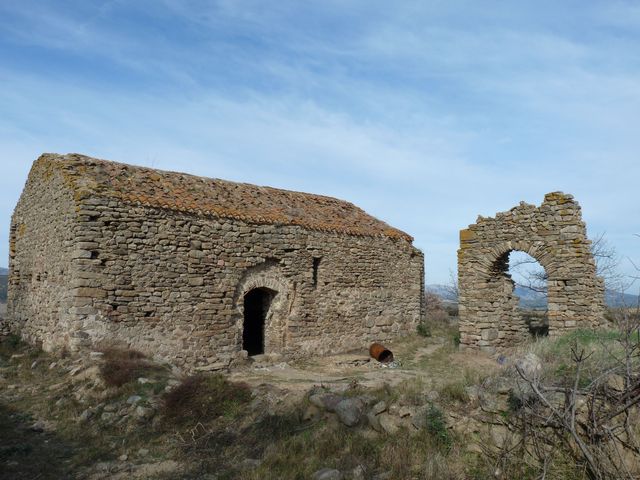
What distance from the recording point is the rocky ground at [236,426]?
5844 mm

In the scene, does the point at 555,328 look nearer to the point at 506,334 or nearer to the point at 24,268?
the point at 506,334

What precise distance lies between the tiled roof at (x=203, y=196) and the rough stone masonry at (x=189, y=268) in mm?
47

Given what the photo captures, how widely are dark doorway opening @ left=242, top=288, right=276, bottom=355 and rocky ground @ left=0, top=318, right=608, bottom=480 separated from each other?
4613 millimetres

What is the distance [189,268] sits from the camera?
12.1 metres

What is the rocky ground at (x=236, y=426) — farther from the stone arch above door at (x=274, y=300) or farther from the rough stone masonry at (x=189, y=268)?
the stone arch above door at (x=274, y=300)

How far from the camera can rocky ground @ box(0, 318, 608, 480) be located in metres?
5.84

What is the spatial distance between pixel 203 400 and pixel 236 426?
99 centimetres

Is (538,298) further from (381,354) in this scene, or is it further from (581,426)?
(581,426)

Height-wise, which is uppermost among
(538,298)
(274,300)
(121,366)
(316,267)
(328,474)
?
(316,267)

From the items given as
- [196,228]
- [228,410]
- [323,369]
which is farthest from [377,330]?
[228,410]

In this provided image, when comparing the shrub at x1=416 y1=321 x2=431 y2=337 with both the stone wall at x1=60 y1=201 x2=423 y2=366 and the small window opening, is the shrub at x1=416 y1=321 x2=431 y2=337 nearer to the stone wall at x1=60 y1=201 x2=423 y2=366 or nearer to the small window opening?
the stone wall at x1=60 y1=201 x2=423 y2=366

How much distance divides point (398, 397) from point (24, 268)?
12577 millimetres

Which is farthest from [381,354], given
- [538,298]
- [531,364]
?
[531,364]

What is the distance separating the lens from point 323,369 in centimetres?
1310
